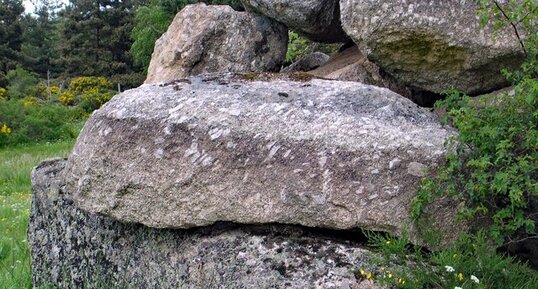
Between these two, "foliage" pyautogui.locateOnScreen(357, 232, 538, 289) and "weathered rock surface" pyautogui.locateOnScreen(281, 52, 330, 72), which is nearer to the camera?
"foliage" pyautogui.locateOnScreen(357, 232, 538, 289)

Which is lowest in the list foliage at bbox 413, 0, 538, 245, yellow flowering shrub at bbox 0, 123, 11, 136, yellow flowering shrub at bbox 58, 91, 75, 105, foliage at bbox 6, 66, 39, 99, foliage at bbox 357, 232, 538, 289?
yellow flowering shrub at bbox 58, 91, 75, 105

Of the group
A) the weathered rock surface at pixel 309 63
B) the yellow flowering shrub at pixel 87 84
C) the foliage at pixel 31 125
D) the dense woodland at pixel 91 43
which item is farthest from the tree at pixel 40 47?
the weathered rock surface at pixel 309 63

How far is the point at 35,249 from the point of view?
5.63 meters

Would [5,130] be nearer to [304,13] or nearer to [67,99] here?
[67,99]

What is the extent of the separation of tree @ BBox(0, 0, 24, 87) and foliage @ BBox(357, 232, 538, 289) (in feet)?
146

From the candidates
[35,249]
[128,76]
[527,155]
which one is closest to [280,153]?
[527,155]

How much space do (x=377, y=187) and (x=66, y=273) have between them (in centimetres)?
259

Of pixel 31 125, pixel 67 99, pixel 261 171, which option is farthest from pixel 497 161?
pixel 67 99

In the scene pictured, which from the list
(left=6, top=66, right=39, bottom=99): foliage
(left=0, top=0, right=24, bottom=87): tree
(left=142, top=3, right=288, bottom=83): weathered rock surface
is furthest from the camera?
(left=0, top=0, right=24, bottom=87): tree

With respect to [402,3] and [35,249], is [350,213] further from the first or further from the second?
[35,249]

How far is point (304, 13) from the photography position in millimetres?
6074

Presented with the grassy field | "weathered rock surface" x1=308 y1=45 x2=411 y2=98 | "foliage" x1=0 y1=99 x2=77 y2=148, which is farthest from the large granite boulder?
"foliage" x1=0 y1=99 x2=77 y2=148

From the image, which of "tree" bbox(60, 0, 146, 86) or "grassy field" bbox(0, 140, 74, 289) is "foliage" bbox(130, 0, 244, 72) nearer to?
"grassy field" bbox(0, 140, 74, 289)

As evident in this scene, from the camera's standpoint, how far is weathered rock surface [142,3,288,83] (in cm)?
638
